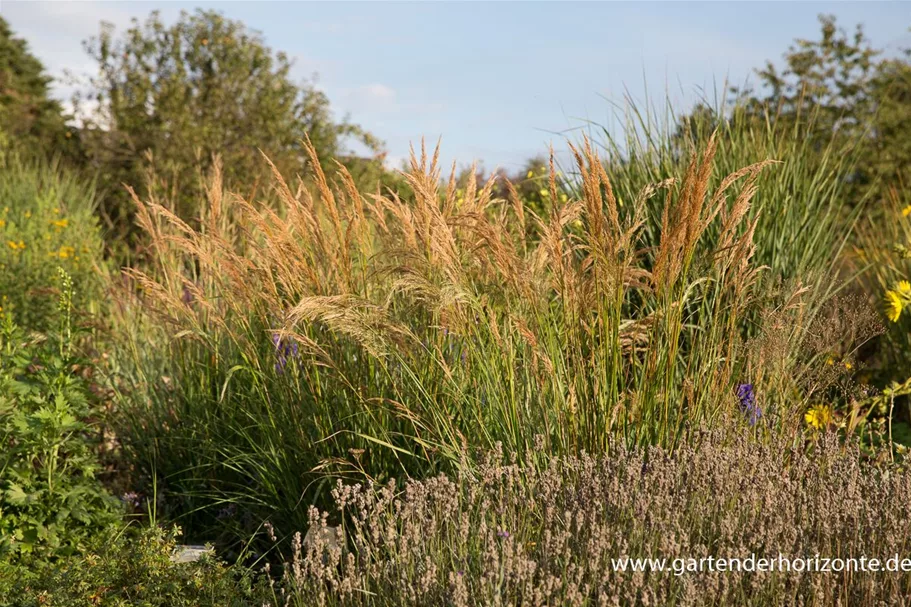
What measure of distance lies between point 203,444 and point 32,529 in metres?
0.84

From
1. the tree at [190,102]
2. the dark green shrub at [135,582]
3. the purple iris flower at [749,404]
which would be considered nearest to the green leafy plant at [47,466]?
the dark green shrub at [135,582]

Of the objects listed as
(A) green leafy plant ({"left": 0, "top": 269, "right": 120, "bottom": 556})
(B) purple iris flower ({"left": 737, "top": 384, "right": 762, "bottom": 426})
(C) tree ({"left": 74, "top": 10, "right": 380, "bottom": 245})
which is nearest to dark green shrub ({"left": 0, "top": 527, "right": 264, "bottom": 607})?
(A) green leafy plant ({"left": 0, "top": 269, "right": 120, "bottom": 556})

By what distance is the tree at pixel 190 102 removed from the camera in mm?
12070

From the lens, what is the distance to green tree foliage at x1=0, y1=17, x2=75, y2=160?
1423 cm

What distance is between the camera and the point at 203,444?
4379mm

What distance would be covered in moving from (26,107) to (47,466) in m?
16.4

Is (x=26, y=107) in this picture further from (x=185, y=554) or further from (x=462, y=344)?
(x=462, y=344)

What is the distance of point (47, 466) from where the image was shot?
13.1 ft

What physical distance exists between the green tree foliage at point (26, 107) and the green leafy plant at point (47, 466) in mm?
8709

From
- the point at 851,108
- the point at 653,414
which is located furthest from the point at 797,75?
the point at 653,414

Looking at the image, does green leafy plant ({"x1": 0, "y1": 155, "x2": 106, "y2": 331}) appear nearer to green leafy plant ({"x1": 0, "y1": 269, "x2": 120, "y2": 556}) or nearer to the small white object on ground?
green leafy plant ({"x1": 0, "y1": 269, "x2": 120, "y2": 556})

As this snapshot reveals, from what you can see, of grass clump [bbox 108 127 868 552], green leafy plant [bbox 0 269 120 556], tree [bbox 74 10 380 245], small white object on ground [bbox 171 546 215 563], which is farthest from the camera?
tree [bbox 74 10 380 245]

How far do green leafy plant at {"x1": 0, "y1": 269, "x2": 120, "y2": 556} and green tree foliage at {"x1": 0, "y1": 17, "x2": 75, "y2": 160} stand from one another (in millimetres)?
8709

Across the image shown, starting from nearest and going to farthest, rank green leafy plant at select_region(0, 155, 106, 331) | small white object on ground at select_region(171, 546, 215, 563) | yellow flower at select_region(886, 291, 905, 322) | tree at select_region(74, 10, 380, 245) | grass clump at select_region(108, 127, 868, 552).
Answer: grass clump at select_region(108, 127, 868, 552) < small white object on ground at select_region(171, 546, 215, 563) < yellow flower at select_region(886, 291, 905, 322) < green leafy plant at select_region(0, 155, 106, 331) < tree at select_region(74, 10, 380, 245)
